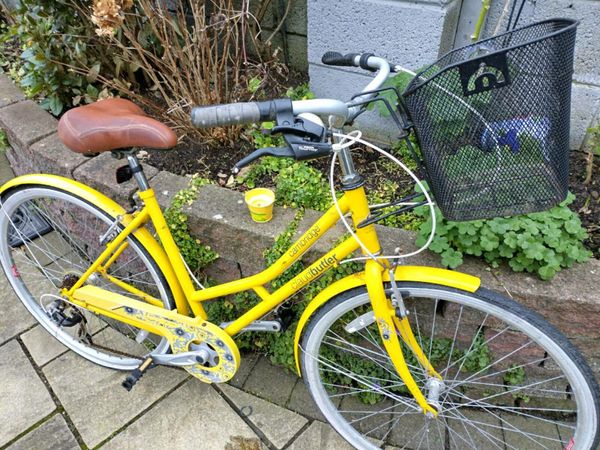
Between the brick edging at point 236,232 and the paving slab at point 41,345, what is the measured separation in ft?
3.00

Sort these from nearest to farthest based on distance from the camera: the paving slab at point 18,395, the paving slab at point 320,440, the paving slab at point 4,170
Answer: the paving slab at point 320,440 → the paving slab at point 18,395 → the paving slab at point 4,170

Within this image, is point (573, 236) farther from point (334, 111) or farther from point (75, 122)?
point (75, 122)

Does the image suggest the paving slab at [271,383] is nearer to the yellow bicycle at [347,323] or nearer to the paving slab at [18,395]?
the yellow bicycle at [347,323]

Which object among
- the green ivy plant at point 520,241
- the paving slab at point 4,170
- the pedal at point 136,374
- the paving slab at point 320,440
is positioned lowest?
the paving slab at point 320,440

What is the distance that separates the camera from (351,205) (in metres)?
1.46

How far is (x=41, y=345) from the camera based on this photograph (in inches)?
100

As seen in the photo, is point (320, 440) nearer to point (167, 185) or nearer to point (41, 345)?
point (167, 185)

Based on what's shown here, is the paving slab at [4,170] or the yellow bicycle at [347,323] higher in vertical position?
the yellow bicycle at [347,323]

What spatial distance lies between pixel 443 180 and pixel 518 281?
783mm

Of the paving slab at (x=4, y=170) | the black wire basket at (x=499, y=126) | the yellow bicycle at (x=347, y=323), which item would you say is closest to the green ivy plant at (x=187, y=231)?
the yellow bicycle at (x=347, y=323)

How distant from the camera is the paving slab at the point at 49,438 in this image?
212cm

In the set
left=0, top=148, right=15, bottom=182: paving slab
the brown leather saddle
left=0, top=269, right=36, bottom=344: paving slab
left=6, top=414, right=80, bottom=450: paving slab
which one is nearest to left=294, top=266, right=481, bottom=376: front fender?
the brown leather saddle

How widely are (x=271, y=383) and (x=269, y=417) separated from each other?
0.19m

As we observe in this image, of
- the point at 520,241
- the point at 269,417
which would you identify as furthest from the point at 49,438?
the point at 520,241
